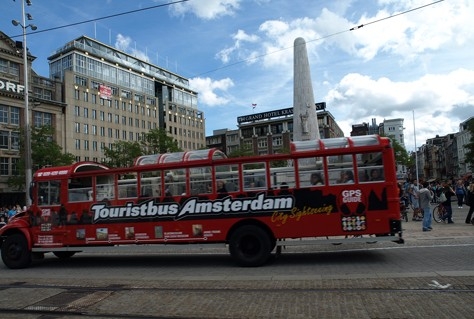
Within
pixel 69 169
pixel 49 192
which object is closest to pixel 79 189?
pixel 69 169

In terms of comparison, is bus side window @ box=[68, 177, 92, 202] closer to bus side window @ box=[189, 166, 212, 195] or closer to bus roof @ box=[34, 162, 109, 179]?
bus roof @ box=[34, 162, 109, 179]

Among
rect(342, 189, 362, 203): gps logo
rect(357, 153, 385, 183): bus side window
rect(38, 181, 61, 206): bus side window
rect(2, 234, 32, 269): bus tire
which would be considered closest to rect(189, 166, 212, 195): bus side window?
rect(342, 189, 362, 203): gps logo

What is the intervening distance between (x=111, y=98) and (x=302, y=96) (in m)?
72.3

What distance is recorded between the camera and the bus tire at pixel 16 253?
12359 millimetres

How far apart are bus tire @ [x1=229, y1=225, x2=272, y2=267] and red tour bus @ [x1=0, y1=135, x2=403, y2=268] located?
0.08 feet

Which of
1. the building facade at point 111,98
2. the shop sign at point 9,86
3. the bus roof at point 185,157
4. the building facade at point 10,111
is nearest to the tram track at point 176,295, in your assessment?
the bus roof at point 185,157

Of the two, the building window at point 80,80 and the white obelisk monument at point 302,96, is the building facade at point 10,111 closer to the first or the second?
the building window at point 80,80

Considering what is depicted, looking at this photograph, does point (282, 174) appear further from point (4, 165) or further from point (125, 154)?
point (4, 165)

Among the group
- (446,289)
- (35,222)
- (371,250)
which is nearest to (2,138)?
(35,222)

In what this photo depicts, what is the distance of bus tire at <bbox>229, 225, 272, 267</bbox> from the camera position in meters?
10.4

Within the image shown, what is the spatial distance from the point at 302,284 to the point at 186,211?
3.99 metres

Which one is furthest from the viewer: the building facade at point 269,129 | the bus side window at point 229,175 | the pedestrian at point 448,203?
the building facade at point 269,129

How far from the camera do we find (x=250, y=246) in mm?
10609

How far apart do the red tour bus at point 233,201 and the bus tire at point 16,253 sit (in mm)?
29
